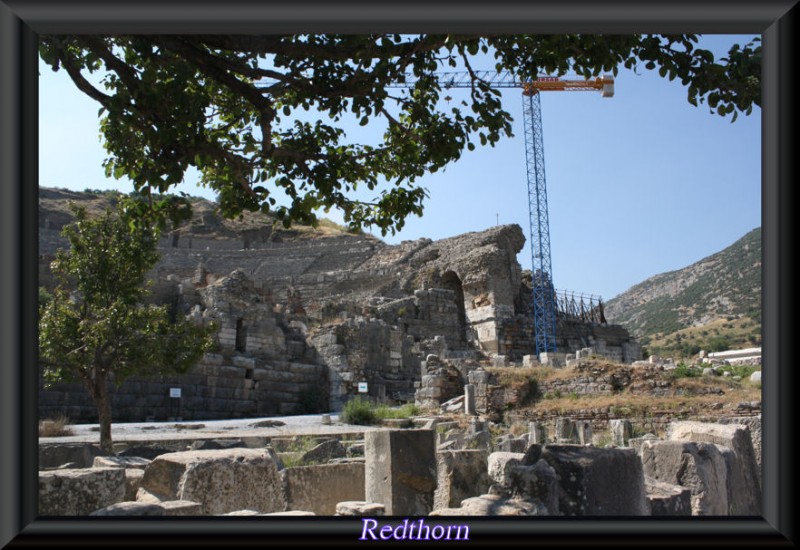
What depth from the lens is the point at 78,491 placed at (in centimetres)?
470

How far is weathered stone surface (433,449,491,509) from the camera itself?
6887 millimetres

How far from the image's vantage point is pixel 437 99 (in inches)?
345

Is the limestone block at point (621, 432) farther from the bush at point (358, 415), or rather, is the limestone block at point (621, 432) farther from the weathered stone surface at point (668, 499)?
the weathered stone surface at point (668, 499)

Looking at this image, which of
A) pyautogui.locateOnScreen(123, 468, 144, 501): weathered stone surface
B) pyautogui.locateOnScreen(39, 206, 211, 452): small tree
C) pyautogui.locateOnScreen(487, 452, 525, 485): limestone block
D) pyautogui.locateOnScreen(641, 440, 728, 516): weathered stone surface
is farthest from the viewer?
pyautogui.locateOnScreen(39, 206, 211, 452): small tree

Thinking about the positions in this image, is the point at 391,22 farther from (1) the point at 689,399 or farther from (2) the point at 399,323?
(2) the point at 399,323

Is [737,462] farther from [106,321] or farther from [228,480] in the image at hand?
[106,321]

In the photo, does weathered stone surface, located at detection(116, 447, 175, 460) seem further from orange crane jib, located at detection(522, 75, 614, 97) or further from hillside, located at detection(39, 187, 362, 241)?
hillside, located at detection(39, 187, 362, 241)

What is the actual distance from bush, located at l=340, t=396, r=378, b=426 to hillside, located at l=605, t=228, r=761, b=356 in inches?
583

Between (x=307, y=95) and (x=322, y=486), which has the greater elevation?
(x=307, y=95)

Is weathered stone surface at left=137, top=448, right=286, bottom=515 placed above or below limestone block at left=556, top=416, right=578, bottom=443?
above

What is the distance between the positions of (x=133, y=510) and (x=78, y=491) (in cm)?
102

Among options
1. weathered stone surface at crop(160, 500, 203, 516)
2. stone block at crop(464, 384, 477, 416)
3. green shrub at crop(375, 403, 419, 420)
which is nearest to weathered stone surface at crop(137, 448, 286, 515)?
weathered stone surface at crop(160, 500, 203, 516)

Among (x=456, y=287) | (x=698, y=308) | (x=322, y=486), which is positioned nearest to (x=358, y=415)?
(x=322, y=486)

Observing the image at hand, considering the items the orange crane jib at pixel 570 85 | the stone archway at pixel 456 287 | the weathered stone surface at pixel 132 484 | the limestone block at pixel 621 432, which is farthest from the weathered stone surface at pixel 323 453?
the orange crane jib at pixel 570 85
